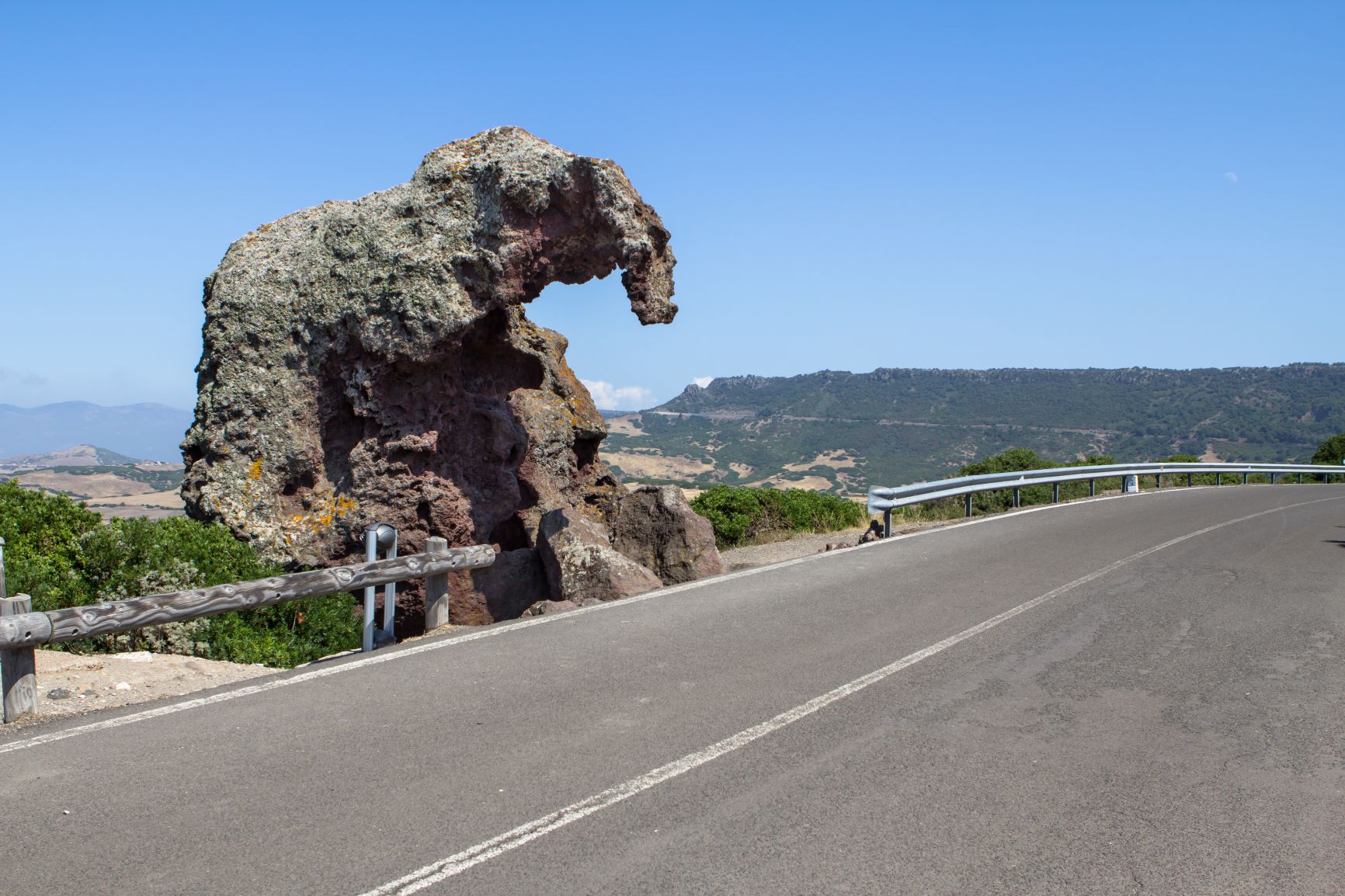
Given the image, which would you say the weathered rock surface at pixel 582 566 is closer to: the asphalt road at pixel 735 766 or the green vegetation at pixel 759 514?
the asphalt road at pixel 735 766

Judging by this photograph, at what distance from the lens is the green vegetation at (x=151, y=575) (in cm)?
914

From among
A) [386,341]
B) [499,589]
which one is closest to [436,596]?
[499,589]

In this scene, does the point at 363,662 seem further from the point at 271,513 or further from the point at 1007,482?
the point at 1007,482

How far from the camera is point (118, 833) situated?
15.5 ft

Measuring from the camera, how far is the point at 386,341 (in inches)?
489

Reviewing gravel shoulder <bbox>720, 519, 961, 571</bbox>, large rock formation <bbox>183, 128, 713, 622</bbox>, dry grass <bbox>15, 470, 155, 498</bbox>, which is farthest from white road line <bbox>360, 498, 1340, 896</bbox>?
dry grass <bbox>15, 470, 155, 498</bbox>

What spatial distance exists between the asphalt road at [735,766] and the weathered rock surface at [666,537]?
10.1 feet

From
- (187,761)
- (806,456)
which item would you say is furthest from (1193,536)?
(806,456)

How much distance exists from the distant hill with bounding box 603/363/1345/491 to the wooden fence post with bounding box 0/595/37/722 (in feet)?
221

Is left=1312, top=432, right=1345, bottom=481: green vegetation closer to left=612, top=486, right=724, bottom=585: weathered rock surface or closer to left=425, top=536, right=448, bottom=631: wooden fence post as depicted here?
left=612, top=486, right=724, bottom=585: weathered rock surface

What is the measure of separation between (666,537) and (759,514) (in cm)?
630

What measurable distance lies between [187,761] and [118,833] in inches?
36.6

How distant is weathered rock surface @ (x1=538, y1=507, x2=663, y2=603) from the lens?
36.4 feet

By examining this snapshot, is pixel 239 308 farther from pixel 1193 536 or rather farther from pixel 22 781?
pixel 1193 536
